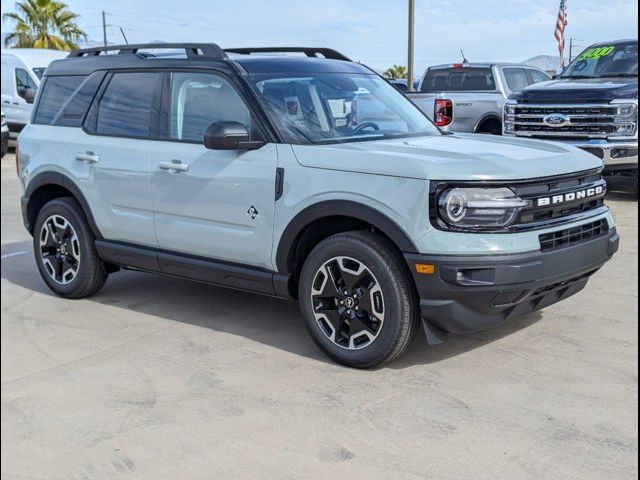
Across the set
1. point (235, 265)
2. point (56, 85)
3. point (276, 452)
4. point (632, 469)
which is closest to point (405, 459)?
point (276, 452)

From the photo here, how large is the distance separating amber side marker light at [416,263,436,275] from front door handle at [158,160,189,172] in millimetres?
1782

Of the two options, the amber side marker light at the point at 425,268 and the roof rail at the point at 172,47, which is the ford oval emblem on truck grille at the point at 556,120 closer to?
the roof rail at the point at 172,47

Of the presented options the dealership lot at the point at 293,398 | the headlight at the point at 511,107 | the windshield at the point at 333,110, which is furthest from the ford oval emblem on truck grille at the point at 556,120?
the windshield at the point at 333,110

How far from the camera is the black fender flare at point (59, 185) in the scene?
5.90 metres

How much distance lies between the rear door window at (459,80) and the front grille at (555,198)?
32.5 ft

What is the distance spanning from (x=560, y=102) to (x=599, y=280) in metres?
4.94

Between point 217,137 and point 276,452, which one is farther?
point 217,137

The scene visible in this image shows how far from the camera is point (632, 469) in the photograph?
3365 millimetres

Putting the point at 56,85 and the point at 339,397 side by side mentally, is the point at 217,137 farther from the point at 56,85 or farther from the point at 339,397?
the point at 56,85

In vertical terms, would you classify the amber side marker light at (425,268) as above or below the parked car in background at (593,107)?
below

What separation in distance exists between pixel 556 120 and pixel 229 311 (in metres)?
6.64

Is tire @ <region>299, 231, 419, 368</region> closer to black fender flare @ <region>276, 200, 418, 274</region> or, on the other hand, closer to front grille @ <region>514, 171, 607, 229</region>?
black fender flare @ <region>276, 200, 418, 274</region>

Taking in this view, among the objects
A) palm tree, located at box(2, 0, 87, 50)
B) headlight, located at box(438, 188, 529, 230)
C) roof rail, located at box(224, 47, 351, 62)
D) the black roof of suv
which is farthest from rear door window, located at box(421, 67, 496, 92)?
palm tree, located at box(2, 0, 87, 50)

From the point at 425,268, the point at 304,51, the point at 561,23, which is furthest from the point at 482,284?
the point at 561,23
